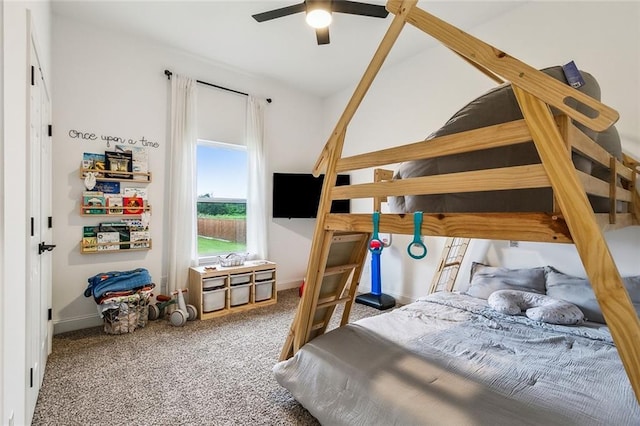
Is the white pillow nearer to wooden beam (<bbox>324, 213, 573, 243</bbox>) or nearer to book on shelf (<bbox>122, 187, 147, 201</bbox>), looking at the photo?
wooden beam (<bbox>324, 213, 573, 243</bbox>)

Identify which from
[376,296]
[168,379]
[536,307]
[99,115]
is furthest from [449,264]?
[99,115]

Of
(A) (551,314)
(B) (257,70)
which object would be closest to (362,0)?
(B) (257,70)

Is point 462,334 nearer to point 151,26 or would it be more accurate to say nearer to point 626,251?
point 626,251

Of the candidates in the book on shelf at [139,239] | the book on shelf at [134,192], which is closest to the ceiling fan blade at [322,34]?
the book on shelf at [134,192]

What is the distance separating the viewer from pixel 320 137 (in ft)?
16.3

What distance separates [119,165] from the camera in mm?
3102

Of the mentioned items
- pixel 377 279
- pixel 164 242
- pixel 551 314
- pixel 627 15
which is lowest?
pixel 377 279

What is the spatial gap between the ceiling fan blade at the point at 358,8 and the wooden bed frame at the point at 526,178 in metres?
1.23

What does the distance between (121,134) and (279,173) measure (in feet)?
6.46

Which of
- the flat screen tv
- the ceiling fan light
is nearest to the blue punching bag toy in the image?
the flat screen tv

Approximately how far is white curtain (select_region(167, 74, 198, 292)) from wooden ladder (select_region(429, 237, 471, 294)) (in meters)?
2.83

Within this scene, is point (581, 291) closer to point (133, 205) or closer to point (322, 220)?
point (322, 220)

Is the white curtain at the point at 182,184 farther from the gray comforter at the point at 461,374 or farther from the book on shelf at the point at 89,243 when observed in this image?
the gray comforter at the point at 461,374

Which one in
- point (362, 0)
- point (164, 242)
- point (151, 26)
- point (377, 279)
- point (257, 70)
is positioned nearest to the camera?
point (362, 0)
